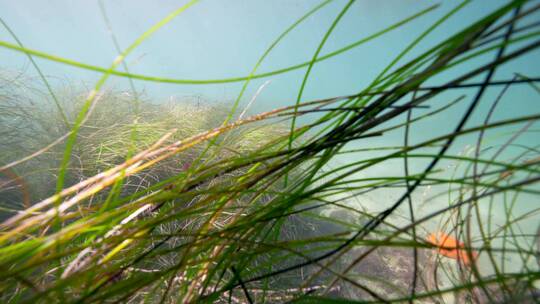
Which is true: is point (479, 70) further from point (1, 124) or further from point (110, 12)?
point (110, 12)

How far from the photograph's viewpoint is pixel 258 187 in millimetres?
773

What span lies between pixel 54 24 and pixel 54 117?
57.8m

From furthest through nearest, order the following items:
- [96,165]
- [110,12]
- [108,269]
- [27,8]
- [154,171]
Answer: [110,12] < [27,8] < [154,171] < [96,165] < [108,269]

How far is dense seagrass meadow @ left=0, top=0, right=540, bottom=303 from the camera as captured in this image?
0.48m

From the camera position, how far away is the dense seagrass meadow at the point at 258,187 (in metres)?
0.48

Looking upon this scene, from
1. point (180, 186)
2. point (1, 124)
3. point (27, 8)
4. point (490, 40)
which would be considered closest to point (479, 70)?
point (490, 40)

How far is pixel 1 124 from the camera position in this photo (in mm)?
2268

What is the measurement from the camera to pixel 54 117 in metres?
2.85

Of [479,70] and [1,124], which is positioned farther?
[1,124]

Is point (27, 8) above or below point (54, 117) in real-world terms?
above

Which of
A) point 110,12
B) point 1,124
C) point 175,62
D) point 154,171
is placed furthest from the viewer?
point 175,62

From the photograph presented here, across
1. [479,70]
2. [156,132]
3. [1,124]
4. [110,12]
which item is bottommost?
[1,124]

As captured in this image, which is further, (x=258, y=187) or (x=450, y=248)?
(x=258, y=187)

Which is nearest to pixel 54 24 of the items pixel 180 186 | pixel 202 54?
pixel 202 54
